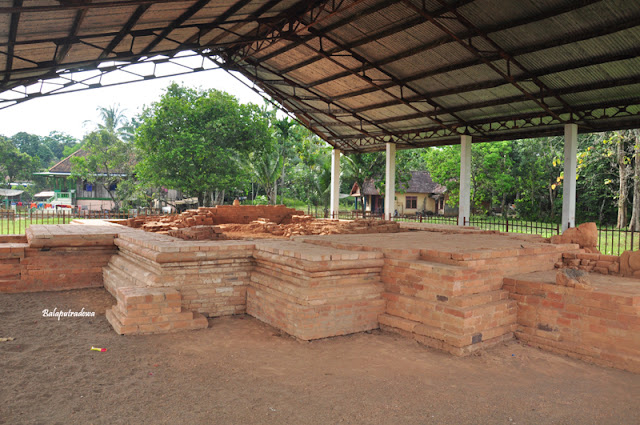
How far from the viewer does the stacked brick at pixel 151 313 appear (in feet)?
15.6

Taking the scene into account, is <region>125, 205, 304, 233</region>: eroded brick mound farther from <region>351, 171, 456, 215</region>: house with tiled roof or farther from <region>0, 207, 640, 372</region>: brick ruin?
<region>351, 171, 456, 215</region>: house with tiled roof

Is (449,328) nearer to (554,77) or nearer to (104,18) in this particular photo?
(104,18)

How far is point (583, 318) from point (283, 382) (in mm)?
3183

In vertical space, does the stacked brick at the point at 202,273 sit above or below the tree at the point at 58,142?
below

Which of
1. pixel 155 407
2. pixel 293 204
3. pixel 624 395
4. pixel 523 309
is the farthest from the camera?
pixel 293 204

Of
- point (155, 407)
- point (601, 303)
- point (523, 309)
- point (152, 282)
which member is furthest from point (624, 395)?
point (152, 282)

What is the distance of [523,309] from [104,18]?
811 cm

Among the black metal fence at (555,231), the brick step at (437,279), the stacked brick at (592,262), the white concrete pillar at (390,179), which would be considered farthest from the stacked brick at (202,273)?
the white concrete pillar at (390,179)

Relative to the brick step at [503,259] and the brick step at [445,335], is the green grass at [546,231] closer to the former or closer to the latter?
the brick step at [503,259]

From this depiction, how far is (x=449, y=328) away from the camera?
446 centimetres

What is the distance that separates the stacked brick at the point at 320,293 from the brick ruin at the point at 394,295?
12 millimetres

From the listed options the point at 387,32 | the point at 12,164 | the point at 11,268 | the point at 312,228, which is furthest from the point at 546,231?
the point at 12,164

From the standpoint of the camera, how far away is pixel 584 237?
7152 mm

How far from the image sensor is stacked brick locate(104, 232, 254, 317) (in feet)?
17.9
